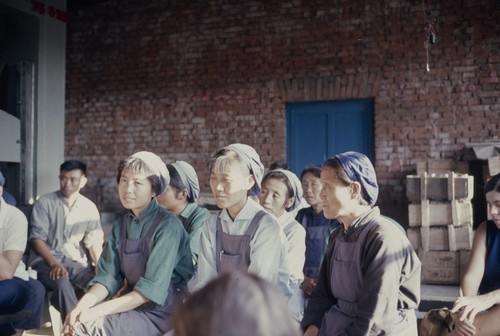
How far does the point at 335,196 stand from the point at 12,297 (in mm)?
2384

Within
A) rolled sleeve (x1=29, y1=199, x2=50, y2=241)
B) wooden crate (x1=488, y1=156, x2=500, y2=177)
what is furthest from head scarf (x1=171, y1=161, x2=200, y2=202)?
wooden crate (x1=488, y1=156, x2=500, y2=177)

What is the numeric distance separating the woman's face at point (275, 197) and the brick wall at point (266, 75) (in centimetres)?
374

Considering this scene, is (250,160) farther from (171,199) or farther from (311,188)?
(311,188)

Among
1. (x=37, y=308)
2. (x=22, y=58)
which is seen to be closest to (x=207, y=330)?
(x=37, y=308)

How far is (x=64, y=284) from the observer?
14.2 feet

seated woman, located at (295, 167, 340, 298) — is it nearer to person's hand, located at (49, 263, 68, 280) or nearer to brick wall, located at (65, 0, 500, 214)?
person's hand, located at (49, 263, 68, 280)

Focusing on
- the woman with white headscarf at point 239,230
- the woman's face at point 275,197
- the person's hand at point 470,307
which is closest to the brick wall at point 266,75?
the woman's face at point 275,197

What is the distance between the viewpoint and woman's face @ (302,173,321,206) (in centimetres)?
435

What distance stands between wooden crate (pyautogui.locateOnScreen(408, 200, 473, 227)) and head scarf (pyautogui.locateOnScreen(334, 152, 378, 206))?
377cm

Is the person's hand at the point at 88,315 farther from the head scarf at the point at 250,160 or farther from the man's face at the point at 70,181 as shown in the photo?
the man's face at the point at 70,181

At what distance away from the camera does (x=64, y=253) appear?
4727 mm

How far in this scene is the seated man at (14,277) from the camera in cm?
350

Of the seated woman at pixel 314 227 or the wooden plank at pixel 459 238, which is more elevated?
the seated woman at pixel 314 227

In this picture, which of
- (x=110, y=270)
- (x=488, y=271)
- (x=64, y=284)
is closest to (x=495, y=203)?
(x=488, y=271)
